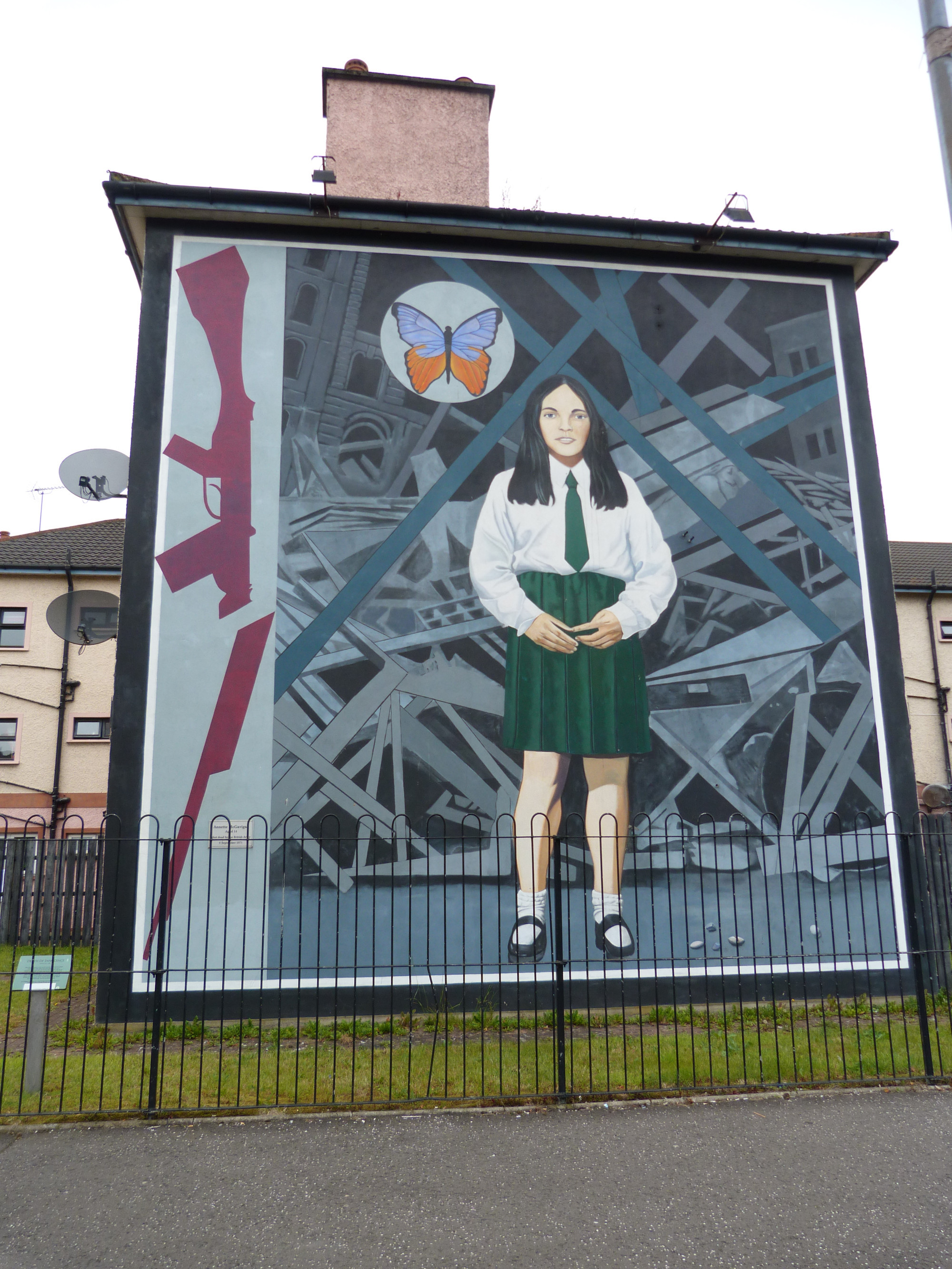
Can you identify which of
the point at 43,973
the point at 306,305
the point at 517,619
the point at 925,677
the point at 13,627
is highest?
the point at 306,305

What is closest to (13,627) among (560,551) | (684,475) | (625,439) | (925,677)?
(560,551)

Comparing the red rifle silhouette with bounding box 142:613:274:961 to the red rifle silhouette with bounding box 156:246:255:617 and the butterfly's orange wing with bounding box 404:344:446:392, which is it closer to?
the red rifle silhouette with bounding box 156:246:255:617

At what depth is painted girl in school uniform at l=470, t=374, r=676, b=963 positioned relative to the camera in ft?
32.8

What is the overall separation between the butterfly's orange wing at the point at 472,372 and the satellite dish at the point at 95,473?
4382 millimetres

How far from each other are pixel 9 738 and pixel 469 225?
18.1 metres

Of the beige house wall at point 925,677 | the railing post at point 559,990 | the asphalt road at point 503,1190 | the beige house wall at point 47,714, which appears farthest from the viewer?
the beige house wall at point 925,677

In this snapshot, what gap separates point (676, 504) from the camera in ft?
36.1

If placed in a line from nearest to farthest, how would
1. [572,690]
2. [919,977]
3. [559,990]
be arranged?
[919,977]
[559,990]
[572,690]

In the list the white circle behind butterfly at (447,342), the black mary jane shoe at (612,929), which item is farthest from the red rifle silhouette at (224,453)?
the black mary jane shoe at (612,929)

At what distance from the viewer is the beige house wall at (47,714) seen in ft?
72.7

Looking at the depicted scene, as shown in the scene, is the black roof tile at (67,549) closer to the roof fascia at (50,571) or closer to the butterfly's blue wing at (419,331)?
the roof fascia at (50,571)

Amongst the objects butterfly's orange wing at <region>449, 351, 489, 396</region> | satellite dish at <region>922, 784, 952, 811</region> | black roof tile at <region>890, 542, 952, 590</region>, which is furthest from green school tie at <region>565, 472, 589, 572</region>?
black roof tile at <region>890, 542, 952, 590</region>

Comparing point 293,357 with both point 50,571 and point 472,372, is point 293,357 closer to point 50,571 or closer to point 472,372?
point 472,372

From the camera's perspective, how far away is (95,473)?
11477 millimetres
